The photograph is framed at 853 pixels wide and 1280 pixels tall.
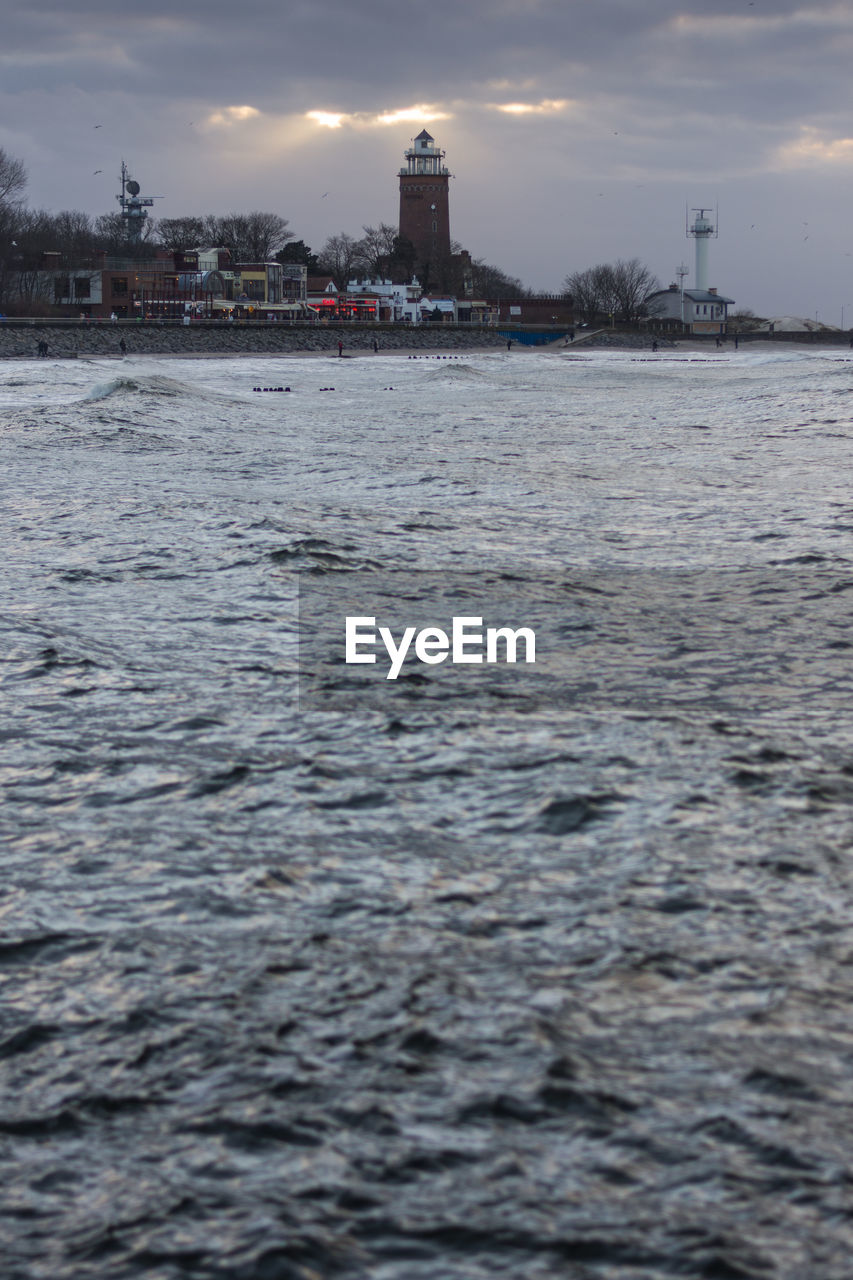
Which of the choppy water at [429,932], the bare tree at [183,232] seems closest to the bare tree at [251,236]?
the bare tree at [183,232]

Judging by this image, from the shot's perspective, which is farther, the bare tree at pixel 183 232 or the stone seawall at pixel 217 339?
the bare tree at pixel 183 232

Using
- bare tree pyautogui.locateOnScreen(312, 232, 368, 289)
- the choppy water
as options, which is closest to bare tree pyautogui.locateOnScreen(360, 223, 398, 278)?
bare tree pyautogui.locateOnScreen(312, 232, 368, 289)

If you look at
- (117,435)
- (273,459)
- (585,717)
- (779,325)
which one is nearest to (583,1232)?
(585,717)

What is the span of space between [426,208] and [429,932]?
135m

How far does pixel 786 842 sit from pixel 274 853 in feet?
7.09

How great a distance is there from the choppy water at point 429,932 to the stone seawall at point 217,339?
69987 millimetres

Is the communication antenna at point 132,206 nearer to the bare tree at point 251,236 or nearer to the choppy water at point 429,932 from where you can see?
the bare tree at point 251,236

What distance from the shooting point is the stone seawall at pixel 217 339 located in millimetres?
79750

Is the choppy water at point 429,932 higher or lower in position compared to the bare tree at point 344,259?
lower

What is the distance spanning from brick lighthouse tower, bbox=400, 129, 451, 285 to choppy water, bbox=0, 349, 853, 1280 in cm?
12562

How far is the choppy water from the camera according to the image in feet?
11.6

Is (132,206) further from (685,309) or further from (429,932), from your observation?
(429,932)

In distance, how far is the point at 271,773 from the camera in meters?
6.80

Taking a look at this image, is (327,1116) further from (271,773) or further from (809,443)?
(809,443)
